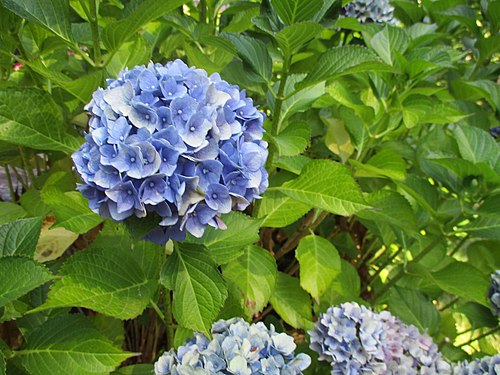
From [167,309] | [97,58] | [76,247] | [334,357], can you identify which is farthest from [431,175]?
[76,247]

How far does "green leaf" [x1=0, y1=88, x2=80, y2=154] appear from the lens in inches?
37.4

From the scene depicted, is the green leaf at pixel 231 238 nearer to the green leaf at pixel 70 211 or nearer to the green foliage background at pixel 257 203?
the green foliage background at pixel 257 203

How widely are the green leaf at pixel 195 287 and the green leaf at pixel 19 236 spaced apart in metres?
0.25

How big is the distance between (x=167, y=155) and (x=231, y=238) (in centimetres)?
30

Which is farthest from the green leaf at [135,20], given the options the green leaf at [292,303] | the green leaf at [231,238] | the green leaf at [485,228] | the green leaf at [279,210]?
the green leaf at [485,228]

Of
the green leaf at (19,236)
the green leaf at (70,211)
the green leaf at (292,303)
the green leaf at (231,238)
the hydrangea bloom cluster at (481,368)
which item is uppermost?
the green leaf at (70,211)

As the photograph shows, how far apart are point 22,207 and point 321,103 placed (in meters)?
0.83

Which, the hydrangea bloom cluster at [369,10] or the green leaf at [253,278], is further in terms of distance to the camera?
the hydrangea bloom cluster at [369,10]

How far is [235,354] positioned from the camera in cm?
96

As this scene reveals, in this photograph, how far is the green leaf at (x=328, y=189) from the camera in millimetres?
1031

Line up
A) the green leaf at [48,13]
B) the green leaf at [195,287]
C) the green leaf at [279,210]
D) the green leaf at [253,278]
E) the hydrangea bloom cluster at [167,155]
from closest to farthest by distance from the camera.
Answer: the hydrangea bloom cluster at [167,155] → the green leaf at [195,287] → the green leaf at [48,13] → the green leaf at [253,278] → the green leaf at [279,210]

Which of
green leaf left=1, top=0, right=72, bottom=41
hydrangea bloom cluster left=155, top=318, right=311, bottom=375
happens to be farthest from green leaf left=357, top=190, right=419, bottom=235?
green leaf left=1, top=0, right=72, bottom=41

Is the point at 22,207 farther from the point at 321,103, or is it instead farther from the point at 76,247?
the point at 321,103

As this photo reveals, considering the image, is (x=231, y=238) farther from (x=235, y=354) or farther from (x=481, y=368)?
(x=481, y=368)
